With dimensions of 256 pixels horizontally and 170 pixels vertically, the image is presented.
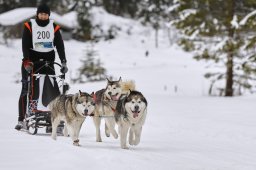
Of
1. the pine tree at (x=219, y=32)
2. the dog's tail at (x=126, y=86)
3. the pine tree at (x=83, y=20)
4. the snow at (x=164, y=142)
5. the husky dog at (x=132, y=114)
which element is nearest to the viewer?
the snow at (x=164, y=142)

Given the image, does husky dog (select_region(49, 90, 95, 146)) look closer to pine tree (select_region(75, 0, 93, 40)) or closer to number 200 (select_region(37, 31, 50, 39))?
number 200 (select_region(37, 31, 50, 39))

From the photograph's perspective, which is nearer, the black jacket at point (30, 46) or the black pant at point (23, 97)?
the black jacket at point (30, 46)

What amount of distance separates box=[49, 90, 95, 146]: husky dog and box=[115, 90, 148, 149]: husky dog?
597 millimetres

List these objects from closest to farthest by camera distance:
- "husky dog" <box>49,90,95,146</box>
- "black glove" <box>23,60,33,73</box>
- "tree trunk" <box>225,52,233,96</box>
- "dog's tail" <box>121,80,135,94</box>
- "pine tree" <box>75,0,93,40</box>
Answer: "husky dog" <box>49,90,95,146</box>, "black glove" <box>23,60,33,73</box>, "dog's tail" <box>121,80,135,94</box>, "tree trunk" <box>225,52,233,96</box>, "pine tree" <box>75,0,93,40</box>

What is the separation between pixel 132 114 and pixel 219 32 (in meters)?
13.7

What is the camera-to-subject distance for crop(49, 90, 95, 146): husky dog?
6539 millimetres

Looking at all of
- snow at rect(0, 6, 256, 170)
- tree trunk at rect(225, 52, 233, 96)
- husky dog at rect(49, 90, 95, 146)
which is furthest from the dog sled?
tree trunk at rect(225, 52, 233, 96)

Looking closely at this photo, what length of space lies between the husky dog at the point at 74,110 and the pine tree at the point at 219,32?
12667mm

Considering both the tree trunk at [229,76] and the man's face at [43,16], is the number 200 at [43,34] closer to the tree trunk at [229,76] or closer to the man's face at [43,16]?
the man's face at [43,16]

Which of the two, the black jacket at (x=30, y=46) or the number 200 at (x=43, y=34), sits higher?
the number 200 at (x=43, y=34)

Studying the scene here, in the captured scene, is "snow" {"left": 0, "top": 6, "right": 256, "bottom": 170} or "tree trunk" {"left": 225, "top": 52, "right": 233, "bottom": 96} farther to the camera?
"tree trunk" {"left": 225, "top": 52, "right": 233, "bottom": 96}

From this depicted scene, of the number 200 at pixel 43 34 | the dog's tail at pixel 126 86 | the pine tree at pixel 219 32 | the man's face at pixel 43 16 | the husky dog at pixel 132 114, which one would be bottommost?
the husky dog at pixel 132 114

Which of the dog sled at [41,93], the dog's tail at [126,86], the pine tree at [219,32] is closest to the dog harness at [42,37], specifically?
the dog sled at [41,93]

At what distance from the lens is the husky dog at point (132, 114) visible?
267 inches
